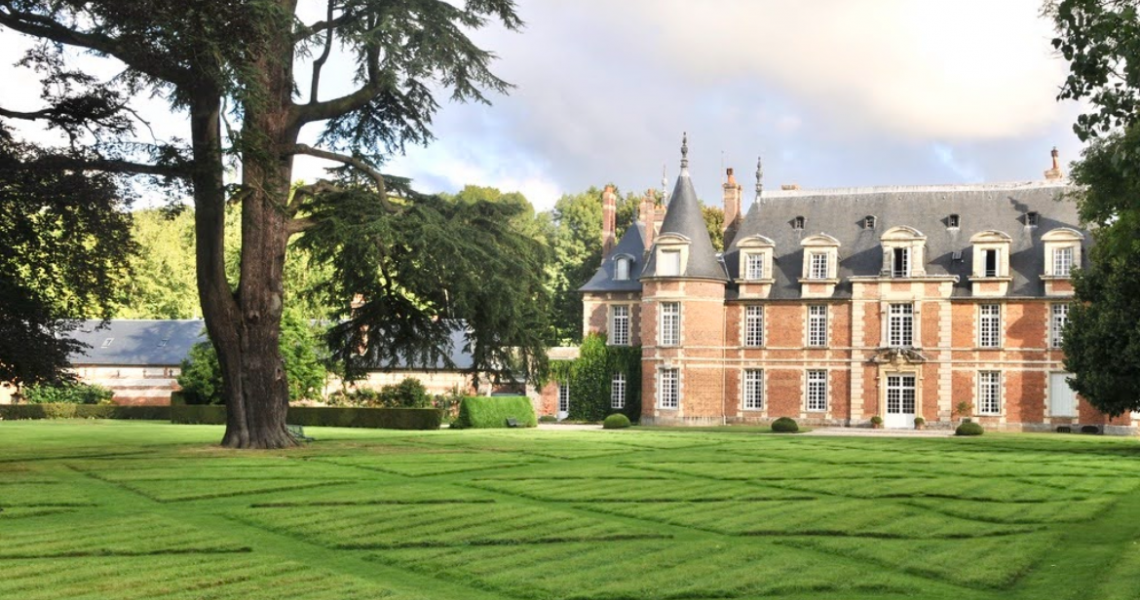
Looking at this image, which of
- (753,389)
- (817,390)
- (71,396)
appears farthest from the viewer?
(71,396)

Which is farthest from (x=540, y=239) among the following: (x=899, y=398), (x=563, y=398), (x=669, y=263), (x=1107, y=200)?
(x=1107, y=200)

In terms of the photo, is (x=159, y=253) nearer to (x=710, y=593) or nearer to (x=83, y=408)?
(x=83, y=408)

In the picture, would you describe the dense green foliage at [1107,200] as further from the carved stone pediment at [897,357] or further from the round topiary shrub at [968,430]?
the carved stone pediment at [897,357]

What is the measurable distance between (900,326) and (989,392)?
3.79 metres

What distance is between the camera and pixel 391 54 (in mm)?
24344

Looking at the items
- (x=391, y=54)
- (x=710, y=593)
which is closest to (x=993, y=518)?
(x=710, y=593)

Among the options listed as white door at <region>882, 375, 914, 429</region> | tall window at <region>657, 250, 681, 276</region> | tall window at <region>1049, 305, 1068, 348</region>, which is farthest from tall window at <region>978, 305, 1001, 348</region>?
tall window at <region>657, 250, 681, 276</region>

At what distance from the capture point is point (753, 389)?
1863 inches

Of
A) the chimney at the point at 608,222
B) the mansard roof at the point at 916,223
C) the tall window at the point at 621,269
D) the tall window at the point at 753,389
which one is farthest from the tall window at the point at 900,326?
the chimney at the point at 608,222

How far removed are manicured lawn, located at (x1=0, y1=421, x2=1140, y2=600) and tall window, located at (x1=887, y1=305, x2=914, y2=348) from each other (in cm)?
2355

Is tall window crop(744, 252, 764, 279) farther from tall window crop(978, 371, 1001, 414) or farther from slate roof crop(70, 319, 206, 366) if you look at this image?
slate roof crop(70, 319, 206, 366)

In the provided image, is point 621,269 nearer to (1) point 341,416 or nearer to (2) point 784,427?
(2) point 784,427

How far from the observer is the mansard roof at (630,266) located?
48906 millimetres

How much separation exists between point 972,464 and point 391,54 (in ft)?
42.6
